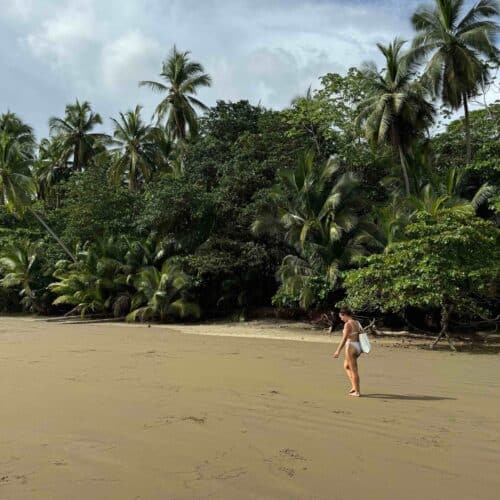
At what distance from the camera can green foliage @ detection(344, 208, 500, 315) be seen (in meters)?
15.6

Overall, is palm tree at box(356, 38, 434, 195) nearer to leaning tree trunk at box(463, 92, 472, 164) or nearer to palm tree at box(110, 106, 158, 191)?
leaning tree trunk at box(463, 92, 472, 164)

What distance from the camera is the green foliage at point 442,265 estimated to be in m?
15.6

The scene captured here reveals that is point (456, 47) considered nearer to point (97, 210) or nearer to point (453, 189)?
point (453, 189)

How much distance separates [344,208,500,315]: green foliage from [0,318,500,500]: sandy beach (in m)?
3.56

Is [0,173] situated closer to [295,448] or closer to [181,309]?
[181,309]

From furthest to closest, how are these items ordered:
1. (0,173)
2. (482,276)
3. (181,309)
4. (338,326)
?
(0,173), (181,309), (338,326), (482,276)

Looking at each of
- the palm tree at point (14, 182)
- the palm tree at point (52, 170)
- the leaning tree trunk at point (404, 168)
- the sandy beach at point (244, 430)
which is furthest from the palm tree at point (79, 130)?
the sandy beach at point (244, 430)

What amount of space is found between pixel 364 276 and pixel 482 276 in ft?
10.8

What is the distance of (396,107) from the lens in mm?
23453

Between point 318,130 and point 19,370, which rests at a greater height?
point 318,130

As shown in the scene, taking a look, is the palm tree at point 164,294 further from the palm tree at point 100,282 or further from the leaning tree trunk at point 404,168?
the leaning tree trunk at point 404,168

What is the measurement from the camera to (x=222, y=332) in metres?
21.8

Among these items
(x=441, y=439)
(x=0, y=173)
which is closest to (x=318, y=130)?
(x=0, y=173)

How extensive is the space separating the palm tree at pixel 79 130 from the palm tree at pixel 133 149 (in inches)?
243
